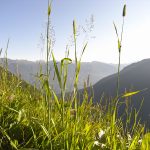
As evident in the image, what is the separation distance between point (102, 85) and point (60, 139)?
146 metres

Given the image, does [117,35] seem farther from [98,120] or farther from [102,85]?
[102,85]

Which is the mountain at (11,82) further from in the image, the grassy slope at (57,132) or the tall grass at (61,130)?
the tall grass at (61,130)

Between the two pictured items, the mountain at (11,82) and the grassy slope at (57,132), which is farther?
the mountain at (11,82)

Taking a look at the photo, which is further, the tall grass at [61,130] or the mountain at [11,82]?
the mountain at [11,82]

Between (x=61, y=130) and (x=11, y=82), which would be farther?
(x=11, y=82)

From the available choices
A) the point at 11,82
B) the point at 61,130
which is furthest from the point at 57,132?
the point at 11,82

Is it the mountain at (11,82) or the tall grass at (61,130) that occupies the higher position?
the mountain at (11,82)

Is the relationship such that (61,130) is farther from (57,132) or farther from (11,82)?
(11,82)

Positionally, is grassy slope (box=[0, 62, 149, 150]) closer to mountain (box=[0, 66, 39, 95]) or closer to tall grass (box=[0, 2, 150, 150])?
tall grass (box=[0, 2, 150, 150])

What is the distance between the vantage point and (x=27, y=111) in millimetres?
2980

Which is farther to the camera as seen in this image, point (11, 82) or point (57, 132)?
point (11, 82)

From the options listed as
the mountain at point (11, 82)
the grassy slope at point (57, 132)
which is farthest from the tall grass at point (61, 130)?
the mountain at point (11, 82)

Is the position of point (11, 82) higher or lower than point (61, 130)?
higher

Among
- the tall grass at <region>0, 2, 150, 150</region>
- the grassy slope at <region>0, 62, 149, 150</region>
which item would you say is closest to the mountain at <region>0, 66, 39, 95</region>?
the grassy slope at <region>0, 62, 149, 150</region>
